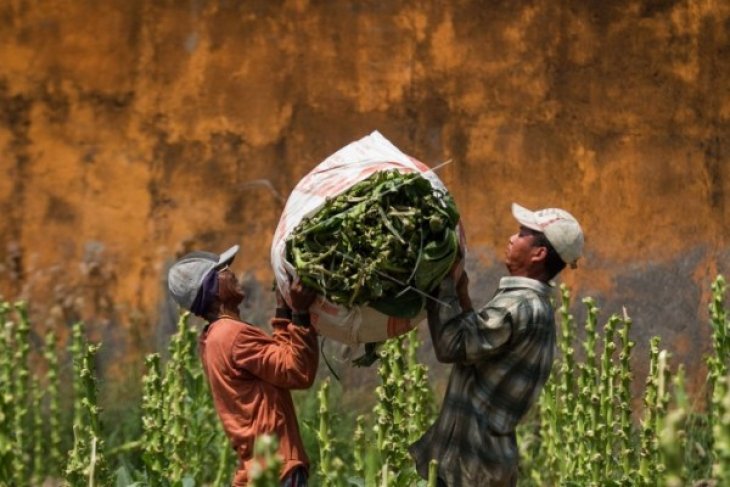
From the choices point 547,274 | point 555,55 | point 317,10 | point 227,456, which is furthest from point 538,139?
point 547,274

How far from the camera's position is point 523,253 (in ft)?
19.0

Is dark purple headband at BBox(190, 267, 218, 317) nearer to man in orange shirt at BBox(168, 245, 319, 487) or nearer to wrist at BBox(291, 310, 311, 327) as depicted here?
man in orange shirt at BBox(168, 245, 319, 487)

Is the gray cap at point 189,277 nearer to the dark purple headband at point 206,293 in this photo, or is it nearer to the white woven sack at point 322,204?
the dark purple headband at point 206,293

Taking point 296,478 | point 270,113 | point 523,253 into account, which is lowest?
point 296,478

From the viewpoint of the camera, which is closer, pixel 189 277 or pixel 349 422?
pixel 189 277

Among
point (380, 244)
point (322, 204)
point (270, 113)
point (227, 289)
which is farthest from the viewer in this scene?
point (270, 113)

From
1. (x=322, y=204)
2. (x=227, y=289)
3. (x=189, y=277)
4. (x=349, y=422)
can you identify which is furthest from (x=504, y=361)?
(x=349, y=422)

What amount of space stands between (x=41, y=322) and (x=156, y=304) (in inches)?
22.9

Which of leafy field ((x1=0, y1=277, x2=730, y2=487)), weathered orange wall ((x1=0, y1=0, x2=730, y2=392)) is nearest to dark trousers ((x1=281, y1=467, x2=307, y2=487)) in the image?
leafy field ((x1=0, y1=277, x2=730, y2=487))

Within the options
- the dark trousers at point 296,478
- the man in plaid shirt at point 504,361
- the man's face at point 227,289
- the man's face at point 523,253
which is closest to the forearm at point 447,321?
the man in plaid shirt at point 504,361

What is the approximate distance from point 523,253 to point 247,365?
0.97m

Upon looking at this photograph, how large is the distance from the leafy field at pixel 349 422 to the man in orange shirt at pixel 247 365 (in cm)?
34

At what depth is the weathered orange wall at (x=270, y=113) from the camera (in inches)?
348

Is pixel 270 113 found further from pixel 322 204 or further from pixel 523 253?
pixel 322 204
